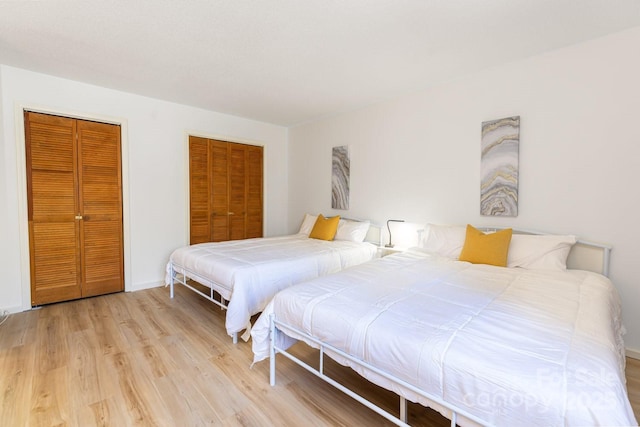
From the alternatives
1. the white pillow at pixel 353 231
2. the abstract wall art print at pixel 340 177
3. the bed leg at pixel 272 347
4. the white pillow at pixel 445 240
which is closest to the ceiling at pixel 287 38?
the abstract wall art print at pixel 340 177

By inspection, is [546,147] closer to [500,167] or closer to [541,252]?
[500,167]

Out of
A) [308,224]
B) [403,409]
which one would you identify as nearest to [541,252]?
[403,409]

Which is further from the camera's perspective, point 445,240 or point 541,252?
point 445,240

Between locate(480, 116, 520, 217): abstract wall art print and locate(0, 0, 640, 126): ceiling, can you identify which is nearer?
locate(0, 0, 640, 126): ceiling

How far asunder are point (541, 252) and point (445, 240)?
2.55 feet

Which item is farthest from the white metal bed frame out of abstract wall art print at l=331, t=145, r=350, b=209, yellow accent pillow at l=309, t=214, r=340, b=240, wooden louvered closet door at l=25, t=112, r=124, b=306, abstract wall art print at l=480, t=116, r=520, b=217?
wooden louvered closet door at l=25, t=112, r=124, b=306

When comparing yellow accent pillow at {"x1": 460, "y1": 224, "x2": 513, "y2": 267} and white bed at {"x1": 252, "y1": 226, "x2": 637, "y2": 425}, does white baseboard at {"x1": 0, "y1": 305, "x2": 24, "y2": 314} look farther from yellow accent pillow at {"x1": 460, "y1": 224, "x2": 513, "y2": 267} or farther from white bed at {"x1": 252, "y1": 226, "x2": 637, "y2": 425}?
yellow accent pillow at {"x1": 460, "y1": 224, "x2": 513, "y2": 267}

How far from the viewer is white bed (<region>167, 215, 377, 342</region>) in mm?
2418

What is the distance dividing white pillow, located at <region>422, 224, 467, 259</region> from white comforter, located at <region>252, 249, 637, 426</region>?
0.63m

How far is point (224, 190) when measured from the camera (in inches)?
175

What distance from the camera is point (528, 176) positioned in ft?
8.68

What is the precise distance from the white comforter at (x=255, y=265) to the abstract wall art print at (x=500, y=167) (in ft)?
4.67

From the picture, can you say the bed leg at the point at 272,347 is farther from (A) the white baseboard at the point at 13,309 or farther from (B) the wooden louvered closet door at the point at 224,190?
(A) the white baseboard at the point at 13,309

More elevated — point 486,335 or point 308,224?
point 308,224
